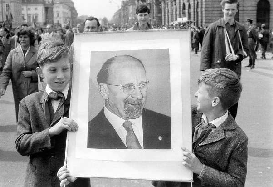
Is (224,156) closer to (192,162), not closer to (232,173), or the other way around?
(232,173)

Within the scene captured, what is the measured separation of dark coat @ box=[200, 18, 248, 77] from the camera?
576 centimetres

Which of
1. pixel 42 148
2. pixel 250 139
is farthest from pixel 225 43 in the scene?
pixel 42 148

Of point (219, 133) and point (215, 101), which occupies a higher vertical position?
point (215, 101)

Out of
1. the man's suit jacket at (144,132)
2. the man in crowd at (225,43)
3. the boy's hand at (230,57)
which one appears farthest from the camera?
the man in crowd at (225,43)

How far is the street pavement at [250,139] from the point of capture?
5254 mm

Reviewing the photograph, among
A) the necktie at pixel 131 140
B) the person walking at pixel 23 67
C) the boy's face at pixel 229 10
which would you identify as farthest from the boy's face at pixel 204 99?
the person walking at pixel 23 67

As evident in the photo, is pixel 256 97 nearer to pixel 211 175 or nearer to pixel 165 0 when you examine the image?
pixel 211 175

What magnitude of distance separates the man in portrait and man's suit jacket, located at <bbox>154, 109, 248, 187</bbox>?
0.20 meters

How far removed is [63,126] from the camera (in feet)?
7.67

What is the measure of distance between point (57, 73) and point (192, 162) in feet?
2.72

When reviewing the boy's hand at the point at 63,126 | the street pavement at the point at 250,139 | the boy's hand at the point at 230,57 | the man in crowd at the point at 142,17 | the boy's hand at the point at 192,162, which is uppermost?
the man in crowd at the point at 142,17

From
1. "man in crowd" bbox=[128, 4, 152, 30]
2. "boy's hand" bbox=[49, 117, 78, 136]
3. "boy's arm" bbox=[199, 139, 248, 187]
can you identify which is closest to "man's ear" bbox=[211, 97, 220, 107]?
"boy's arm" bbox=[199, 139, 248, 187]

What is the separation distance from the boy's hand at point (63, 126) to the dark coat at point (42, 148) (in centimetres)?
8

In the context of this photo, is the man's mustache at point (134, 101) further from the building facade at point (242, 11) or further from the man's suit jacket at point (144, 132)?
the building facade at point (242, 11)
